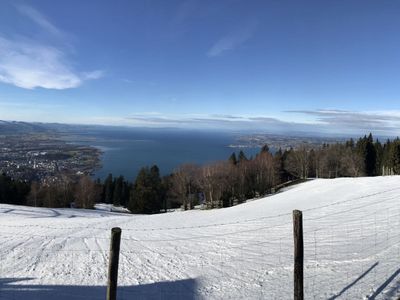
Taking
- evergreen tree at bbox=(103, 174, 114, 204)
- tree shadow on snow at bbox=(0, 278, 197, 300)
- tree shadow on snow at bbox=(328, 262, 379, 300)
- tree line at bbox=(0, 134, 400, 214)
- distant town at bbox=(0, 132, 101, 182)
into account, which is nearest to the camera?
tree shadow on snow at bbox=(328, 262, 379, 300)

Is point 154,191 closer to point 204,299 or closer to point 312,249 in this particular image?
point 312,249

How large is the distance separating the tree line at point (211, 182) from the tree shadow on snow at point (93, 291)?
4338 cm

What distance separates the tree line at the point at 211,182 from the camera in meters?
56.4

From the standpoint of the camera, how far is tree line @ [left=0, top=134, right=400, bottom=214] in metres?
56.4

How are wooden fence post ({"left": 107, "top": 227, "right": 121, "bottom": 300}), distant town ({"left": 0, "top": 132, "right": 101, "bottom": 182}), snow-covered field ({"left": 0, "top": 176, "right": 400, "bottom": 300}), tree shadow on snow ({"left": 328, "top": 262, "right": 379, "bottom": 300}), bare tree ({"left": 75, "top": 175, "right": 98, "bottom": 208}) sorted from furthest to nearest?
1. distant town ({"left": 0, "top": 132, "right": 101, "bottom": 182})
2. bare tree ({"left": 75, "top": 175, "right": 98, "bottom": 208})
3. snow-covered field ({"left": 0, "top": 176, "right": 400, "bottom": 300})
4. tree shadow on snow ({"left": 328, "top": 262, "right": 379, "bottom": 300})
5. wooden fence post ({"left": 107, "top": 227, "right": 121, "bottom": 300})

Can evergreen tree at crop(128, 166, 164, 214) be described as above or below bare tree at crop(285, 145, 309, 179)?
below

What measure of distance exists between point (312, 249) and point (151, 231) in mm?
10842

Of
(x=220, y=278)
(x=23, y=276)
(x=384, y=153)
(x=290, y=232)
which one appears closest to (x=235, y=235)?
(x=290, y=232)

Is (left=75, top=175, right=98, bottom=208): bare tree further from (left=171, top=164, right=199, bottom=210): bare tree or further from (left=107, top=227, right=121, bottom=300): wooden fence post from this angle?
(left=107, top=227, right=121, bottom=300): wooden fence post

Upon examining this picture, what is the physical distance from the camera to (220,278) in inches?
436

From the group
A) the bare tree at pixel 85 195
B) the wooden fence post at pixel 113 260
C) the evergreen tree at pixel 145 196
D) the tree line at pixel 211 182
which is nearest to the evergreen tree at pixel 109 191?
the tree line at pixel 211 182

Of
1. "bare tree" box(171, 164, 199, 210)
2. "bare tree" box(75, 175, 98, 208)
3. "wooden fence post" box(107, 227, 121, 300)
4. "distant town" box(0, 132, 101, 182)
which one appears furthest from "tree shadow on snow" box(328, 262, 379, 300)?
"distant town" box(0, 132, 101, 182)

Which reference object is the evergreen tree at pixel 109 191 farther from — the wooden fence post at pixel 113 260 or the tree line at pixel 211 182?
the wooden fence post at pixel 113 260

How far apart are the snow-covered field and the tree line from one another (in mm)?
35424
